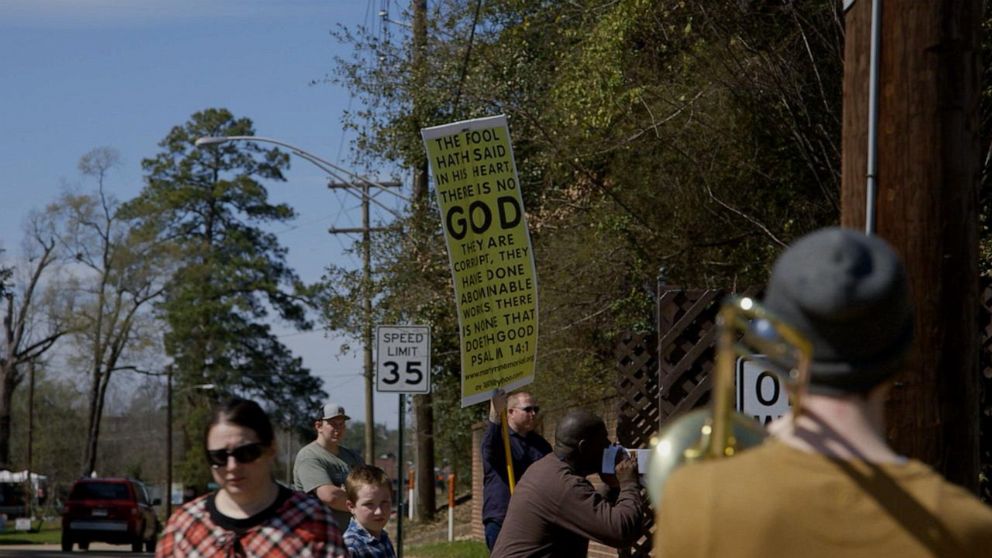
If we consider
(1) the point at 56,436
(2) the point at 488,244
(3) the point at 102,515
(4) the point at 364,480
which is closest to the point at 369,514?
(4) the point at 364,480

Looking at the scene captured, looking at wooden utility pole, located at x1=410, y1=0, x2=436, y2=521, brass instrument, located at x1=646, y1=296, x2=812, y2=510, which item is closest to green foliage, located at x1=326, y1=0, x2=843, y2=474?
wooden utility pole, located at x1=410, y1=0, x2=436, y2=521

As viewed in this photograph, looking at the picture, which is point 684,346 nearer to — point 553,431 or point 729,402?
point 729,402

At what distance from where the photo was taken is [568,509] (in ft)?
21.4

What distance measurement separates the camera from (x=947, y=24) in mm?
5438

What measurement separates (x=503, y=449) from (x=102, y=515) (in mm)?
28953

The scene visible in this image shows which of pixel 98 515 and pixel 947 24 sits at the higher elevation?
pixel 947 24

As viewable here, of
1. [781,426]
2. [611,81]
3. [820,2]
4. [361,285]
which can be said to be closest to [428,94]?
[361,285]

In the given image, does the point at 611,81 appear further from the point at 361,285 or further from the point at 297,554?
the point at 297,554

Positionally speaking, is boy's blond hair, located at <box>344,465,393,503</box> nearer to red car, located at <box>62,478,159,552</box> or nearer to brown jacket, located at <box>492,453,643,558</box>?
brown jacket, located at <box>492,453,643,558</box>

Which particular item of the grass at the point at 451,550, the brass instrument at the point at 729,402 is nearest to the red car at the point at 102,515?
the grass at the point at 451,550

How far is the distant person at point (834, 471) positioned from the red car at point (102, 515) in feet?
120

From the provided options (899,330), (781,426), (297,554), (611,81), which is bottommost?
(297,554)

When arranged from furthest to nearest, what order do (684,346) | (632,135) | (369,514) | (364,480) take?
(632,135) < (684,346) < (364,480) < (369,514)

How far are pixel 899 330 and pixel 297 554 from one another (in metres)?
2.88
